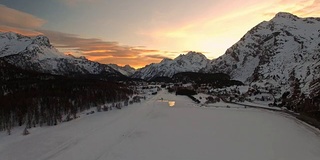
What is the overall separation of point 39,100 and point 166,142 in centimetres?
6883

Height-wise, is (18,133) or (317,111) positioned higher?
(317,111)

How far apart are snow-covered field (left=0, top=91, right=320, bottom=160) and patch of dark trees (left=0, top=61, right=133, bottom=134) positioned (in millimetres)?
10305

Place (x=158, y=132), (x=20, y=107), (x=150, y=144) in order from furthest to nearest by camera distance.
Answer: (x=20, y=107) < (x=158, y=132) < (x=150, y=144)

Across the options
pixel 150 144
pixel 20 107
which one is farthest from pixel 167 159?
pixel 20 107

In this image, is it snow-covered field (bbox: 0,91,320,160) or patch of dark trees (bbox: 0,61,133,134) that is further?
patch of dark trees (bbox: 0,61,133,134)

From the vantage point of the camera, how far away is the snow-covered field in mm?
49281

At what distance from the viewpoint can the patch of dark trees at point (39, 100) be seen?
284ft

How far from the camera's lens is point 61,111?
105 metres

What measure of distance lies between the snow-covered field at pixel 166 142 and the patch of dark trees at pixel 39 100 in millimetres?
10305

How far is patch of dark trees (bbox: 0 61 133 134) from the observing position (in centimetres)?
8650

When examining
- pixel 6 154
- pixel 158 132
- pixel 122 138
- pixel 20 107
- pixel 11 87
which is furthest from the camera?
pixel 11 87

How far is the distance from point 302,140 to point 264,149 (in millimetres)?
13958

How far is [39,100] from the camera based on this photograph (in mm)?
111562

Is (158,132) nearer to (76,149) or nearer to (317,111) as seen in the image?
(76,149)
